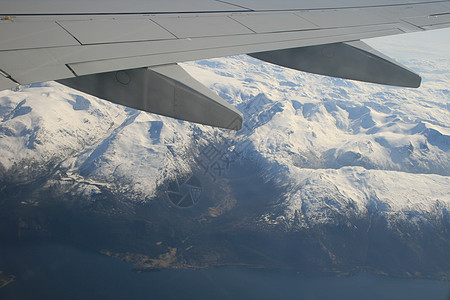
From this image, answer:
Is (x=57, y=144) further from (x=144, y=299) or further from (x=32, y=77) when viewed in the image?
(x=32, y=77)

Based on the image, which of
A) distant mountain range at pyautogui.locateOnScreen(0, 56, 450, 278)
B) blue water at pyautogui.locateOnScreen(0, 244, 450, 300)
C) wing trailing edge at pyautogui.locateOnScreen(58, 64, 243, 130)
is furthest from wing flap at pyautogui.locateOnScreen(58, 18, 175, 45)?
distant mountain range at pyautogui.locateOnScreen(0, 56, 450, 278)

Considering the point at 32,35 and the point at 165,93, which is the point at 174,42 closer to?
the point at 165,93

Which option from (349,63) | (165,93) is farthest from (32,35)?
(349,63)

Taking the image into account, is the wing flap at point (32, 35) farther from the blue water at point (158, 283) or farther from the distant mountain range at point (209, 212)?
the distant mountain range at point (209, 212)

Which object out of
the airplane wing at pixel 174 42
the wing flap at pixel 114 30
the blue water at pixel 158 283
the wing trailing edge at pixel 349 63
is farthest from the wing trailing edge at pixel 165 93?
the blue water at pixel 158 283

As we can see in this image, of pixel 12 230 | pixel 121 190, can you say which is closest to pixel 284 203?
pixel 121 190

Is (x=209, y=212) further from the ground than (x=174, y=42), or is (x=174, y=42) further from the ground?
(x=174, y=42)

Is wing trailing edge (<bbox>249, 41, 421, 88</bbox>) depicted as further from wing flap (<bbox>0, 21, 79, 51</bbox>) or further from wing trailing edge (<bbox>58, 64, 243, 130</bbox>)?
wing flap (<bbox>0, 21, 79, 51</bbox>)
